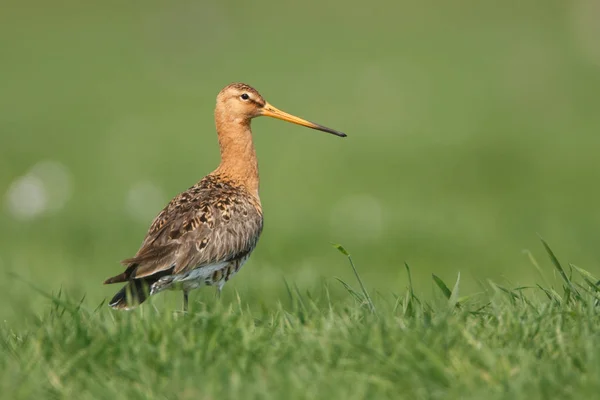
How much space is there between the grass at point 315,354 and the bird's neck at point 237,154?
8.24 feet

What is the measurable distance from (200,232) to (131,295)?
0.66m

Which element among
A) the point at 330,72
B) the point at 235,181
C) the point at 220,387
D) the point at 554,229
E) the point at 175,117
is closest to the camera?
the point at 220,387

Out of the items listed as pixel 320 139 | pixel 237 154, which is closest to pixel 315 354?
pixel 237 154

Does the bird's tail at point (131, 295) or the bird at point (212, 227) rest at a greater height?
the bird at point (212, 227)

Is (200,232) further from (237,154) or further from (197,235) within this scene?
(237,154)

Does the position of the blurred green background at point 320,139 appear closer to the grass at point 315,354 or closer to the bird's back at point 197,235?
the grass at point 315,354

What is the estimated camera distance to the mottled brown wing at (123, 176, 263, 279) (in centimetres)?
623

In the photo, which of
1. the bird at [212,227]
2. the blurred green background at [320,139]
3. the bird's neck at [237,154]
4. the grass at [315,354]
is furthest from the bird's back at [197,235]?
the grass at [315,354]

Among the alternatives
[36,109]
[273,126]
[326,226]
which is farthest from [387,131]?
[36,109]

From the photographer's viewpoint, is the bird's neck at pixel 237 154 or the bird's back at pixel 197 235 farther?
the bird's neck at pixel 237 154

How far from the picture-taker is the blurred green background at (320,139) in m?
11.5

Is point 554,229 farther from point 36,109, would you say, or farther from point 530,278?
point 36,109

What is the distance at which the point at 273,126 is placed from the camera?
1978cm

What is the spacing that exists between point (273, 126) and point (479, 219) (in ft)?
24.5
